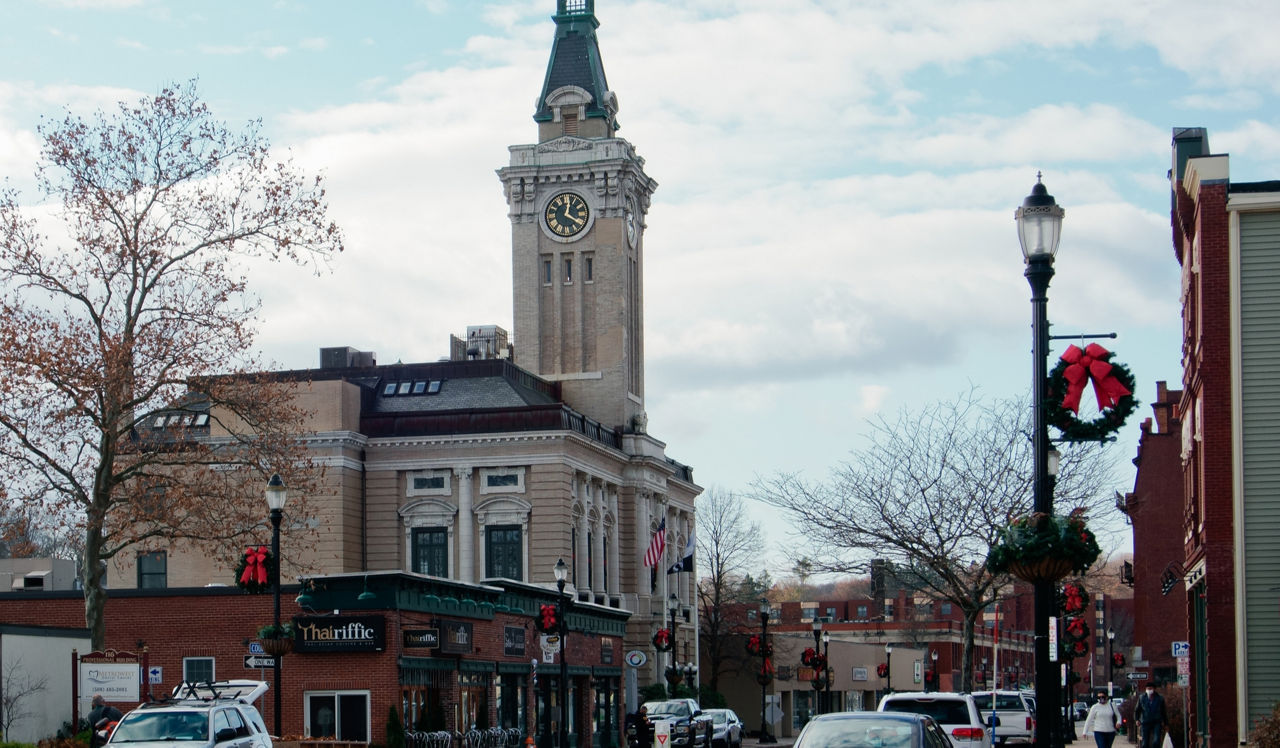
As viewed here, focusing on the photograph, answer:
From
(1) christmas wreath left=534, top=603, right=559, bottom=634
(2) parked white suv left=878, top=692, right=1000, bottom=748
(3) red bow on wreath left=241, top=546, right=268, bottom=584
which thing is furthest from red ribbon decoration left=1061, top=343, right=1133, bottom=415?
(1) christmas wreath left=534, top=603, right=559, bottom=634

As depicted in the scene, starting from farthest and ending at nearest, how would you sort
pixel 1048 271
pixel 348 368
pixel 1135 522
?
pixel 348 368
pixel 1135 522
pixel 1048 271

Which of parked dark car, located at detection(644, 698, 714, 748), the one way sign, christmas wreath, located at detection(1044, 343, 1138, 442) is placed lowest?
parked dark car, located at detection(644, 698, 714, 748)

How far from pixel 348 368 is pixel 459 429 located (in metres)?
9.24

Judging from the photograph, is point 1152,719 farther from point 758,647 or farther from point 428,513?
point 428,513

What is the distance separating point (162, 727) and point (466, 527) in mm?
50862

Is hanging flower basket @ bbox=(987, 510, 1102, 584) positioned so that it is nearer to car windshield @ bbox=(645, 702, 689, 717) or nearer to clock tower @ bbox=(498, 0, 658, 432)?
car windshield @ bbox=(645, 702, 689, 717)

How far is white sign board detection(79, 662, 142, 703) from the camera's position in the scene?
1391 inches

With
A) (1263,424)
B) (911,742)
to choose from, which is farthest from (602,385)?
(911,742)

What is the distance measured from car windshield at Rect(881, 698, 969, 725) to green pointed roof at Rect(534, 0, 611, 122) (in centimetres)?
6504

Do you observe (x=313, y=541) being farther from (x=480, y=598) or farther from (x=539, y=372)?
(x=480, y=598)

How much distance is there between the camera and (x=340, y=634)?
39.2 m

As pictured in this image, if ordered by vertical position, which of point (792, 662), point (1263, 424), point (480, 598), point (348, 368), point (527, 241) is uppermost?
point (527, 241)

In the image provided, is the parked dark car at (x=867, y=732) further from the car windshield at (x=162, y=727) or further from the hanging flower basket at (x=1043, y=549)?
the car windshield at (x=162, y=727)

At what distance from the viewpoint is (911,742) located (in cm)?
1692
